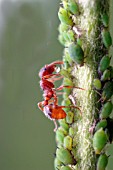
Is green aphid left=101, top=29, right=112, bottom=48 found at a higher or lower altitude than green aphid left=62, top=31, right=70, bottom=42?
lower

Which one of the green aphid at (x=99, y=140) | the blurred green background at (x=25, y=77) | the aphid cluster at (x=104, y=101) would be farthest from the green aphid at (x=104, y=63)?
the blurred green background at (x=25, y=77)

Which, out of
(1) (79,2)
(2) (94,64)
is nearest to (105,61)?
(2) (94,64)

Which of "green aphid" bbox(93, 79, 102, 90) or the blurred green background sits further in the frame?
the blurred green background

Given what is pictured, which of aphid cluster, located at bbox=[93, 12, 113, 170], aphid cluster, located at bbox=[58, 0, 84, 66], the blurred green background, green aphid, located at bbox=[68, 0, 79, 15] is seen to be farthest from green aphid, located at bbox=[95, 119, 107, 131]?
the blurred green background

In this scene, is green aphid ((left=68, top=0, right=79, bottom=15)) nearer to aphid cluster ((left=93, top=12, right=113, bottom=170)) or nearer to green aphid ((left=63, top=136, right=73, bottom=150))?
aphid cluster ((left=93, top=12, right=113, bottom=170))

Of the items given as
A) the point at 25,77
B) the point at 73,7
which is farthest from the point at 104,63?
the point at 25,77

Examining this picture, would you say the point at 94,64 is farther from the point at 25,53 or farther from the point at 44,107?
the point at 25,53
